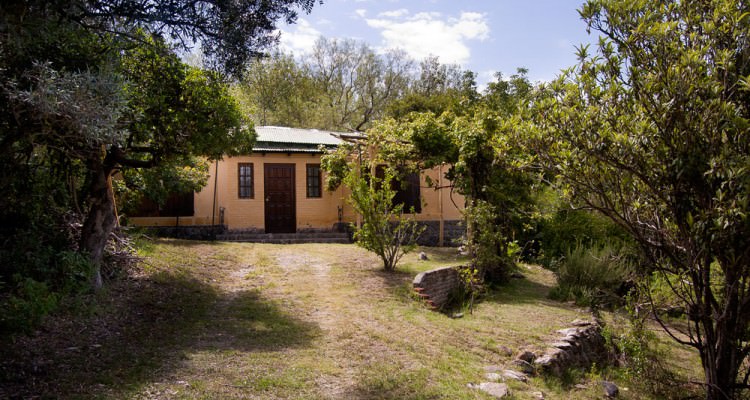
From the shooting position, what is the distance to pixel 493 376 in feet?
18.9

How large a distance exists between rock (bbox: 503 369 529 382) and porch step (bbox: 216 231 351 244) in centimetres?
1004

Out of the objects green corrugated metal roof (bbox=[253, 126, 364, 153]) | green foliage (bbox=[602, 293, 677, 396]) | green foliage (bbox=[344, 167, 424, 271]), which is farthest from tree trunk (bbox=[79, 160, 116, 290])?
green corrugated metal roof (bbox=[253, 126, 364, 153])

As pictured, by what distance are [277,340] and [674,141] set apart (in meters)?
4.68

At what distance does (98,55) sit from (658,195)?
19.9 ft

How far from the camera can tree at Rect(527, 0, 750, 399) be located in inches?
170

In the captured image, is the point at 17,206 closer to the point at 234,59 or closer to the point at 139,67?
the point at 139,67

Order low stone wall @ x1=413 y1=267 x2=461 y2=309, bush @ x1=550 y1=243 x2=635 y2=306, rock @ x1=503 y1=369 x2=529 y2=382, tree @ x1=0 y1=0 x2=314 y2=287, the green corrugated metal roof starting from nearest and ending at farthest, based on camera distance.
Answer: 1. tree @ x1=0 y1=0 x2=314 y2=287
2. rock @ x1=503 y1=369 x2=529 y2=382
3. low stone wall @ x1=413 y1=267 x2=461 y2=309
4. bush @ x1=550 y1=243 x2=635 y2=306
5. the green corrugated metal roof

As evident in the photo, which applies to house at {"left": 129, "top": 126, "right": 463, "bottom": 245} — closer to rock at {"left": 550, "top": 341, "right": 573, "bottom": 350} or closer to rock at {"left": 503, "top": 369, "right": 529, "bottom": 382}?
rock at {"left": 550, "top": 341, "right": 573, "bottom": 350}

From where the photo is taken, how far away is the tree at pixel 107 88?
15.4 ft

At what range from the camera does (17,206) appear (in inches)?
282

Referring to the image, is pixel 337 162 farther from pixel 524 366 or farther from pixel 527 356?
pixel 524 366

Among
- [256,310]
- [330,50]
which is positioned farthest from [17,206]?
[330,50]

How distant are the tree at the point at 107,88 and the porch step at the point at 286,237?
19.4 feet

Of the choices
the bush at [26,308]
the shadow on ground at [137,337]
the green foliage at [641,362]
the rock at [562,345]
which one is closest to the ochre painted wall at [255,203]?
the shadow on ground at [137,337]
